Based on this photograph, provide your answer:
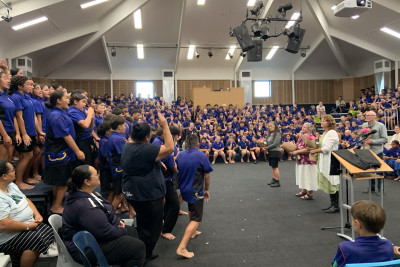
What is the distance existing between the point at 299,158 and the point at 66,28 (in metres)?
10.4

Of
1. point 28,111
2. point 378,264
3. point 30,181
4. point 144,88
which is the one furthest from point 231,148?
point 378,264

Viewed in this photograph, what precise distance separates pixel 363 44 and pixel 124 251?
49.6ft

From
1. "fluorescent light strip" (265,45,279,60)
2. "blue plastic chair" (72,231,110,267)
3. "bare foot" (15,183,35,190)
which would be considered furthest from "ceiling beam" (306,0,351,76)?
"blue plastic chair" (72,231,110,267)

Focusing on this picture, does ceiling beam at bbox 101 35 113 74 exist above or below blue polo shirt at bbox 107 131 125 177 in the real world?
above

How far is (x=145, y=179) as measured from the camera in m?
2.72

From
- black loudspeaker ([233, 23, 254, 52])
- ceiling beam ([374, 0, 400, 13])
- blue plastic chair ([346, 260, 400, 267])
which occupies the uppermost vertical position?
ceiling beam ([374, 0, 400, 13])

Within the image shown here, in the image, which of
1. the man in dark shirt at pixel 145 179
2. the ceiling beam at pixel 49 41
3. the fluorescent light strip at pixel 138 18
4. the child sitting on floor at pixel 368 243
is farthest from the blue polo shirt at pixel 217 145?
the child sitting on floor at pixel 368 243

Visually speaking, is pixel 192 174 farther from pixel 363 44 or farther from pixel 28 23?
pixel 363 44

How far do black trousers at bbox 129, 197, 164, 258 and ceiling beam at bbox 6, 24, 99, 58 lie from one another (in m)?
10.9

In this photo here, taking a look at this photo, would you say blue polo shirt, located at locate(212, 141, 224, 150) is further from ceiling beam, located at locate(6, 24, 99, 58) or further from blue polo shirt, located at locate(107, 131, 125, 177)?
blue polo shirt, located at locate(107, 131, 125, 177)

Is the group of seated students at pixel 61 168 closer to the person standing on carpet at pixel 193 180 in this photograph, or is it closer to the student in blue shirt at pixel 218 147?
the person standing on carpet at pixel 193 180

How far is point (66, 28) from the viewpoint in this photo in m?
11.4

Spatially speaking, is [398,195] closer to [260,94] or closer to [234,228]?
[234,228]

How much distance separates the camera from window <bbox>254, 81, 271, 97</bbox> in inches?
717
